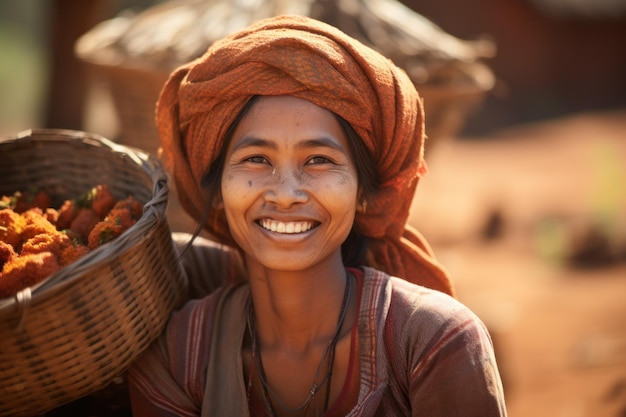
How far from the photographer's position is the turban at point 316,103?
2.32 metres

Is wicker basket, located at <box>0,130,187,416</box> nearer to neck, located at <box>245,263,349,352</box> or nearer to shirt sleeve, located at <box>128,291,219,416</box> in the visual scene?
shirt sleeve, located at <box>128,291,219,416</box>

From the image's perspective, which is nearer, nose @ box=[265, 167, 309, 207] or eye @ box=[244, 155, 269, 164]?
nose @ box=[265, 167, 309, 207]

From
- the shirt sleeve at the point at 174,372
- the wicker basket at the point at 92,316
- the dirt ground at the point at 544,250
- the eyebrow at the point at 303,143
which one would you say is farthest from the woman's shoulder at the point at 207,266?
the dirt ground at the point at 544,250

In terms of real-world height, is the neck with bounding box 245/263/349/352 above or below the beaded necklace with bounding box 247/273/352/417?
above

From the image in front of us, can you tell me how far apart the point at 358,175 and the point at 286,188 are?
326 mm

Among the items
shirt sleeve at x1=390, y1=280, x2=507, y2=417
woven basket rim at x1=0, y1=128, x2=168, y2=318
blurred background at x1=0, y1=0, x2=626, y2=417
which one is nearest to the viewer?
woven basket rim at x1=0, y1=128, x2=168, y2=318

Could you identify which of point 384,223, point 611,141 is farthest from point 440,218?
point 384,223

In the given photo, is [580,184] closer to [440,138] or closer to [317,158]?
[440,138]

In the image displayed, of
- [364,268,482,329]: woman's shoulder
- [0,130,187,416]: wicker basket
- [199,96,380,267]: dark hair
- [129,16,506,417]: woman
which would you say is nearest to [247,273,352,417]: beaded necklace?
[129,16,506,417]: woman

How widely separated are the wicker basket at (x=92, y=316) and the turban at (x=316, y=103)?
182 millimetres

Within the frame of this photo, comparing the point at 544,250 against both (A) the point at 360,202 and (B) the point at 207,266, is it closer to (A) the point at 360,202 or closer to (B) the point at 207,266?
(B) the point at 207,266

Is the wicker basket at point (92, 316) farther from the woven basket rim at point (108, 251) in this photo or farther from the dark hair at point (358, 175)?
the dark hair at point (358, 175)

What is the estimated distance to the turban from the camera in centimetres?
232

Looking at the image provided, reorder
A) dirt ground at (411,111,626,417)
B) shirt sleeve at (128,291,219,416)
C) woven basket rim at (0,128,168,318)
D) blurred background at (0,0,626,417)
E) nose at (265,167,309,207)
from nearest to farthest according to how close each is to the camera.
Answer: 1. woven basket rim at (0,128,168,318)
2. nose at (265,167,309,207)
3. shirt sleeve at (128,291,219,416)
4. blurred background at (0,0,626,417)
5. dirt ground at (411,111,626,417)
